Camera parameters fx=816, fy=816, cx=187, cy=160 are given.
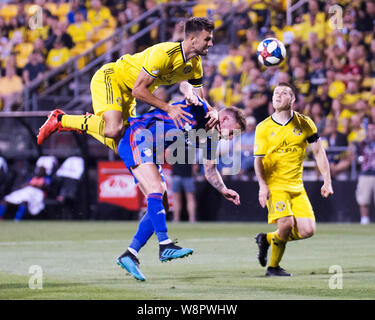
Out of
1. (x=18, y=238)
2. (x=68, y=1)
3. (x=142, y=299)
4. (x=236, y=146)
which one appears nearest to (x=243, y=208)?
(x=236, y=146)

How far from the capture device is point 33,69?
22.4 metres

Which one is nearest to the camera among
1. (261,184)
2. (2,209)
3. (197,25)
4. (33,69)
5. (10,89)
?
(197,25)

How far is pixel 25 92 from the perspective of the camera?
21.1 metres

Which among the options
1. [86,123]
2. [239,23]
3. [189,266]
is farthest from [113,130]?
[239,23]

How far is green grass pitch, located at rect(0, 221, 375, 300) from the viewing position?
6.99 meters

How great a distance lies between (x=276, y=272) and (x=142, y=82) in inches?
94.4

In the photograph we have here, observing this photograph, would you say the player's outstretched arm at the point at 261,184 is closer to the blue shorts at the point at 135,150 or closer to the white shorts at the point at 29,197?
the blue shorts at the point at 135,150

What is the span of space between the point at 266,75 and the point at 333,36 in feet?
Answer: 5.82

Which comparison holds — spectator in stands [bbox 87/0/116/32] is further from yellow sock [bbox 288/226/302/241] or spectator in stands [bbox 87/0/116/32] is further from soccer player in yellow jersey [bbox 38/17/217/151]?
yellow sock [bbox 288/226/302/241]

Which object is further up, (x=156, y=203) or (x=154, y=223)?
(x=156, y=203)

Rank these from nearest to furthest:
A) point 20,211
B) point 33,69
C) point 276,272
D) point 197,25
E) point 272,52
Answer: point 197,25 → point 276,272 → point 272,52 → point 20,211 → point 33,69

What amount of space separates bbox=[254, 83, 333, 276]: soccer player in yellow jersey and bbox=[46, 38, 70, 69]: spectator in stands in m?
14.9

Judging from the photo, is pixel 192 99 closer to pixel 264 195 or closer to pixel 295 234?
pixel 264 195

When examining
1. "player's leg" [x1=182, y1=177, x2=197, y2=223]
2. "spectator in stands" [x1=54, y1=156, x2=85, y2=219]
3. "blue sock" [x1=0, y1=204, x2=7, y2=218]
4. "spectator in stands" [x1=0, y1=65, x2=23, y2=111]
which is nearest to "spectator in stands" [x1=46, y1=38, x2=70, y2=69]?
"spectator in stands" [x1=0, y1=65, x2=23, y2=111]
